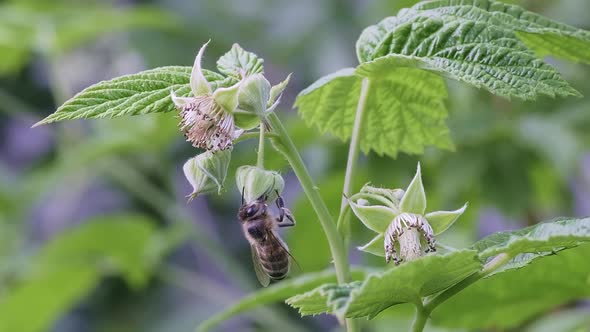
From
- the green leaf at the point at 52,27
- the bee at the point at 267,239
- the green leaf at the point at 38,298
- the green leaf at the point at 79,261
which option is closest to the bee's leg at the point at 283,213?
the bee at the point at 267,239

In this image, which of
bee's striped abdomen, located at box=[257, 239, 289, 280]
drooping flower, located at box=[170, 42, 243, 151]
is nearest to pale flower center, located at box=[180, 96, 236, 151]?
drooping flower, located at box=[170, 42, 243, 151]

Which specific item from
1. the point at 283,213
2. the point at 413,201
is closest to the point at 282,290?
the point at 283,213

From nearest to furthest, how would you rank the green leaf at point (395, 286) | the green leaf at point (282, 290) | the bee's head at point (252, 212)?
the green leaf at point (395, 286), the bee's head at point (252, 212), the green leaf at point (282, 290)

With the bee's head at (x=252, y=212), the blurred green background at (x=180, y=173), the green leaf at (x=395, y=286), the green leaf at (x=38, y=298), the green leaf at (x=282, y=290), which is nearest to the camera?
the green leaf at (x=395, y=286)

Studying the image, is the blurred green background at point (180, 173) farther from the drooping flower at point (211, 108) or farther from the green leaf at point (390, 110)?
Answer: the drooping flower at point (211, 108)

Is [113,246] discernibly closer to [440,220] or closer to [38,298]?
[38,298]
